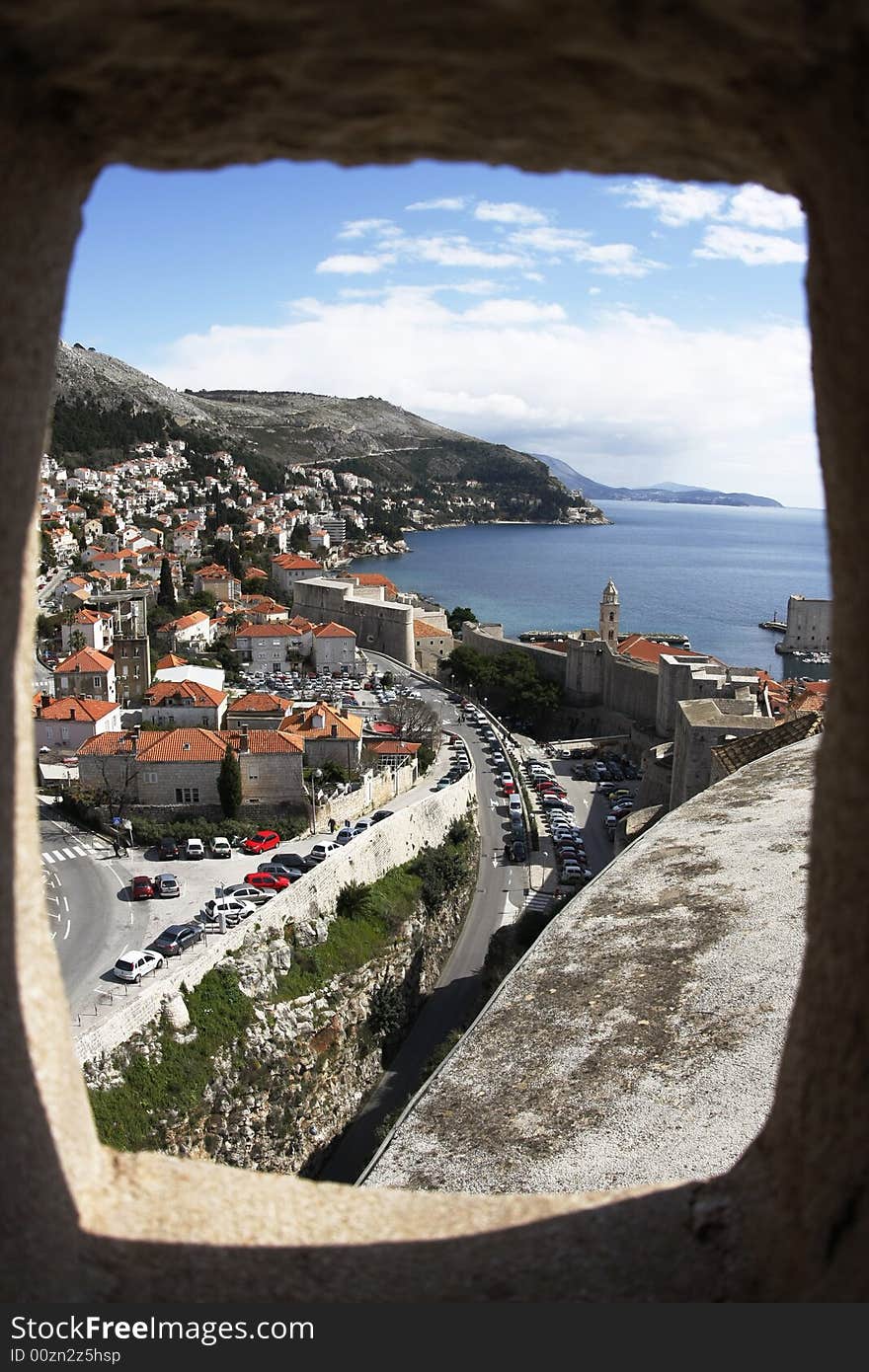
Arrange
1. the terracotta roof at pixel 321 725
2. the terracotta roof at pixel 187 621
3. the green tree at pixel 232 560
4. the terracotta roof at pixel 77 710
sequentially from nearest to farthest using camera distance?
the terracotta roof at pixel 321 725 < the terracotta roof at pixel 77 710 < the terracotta roof at pixel 187 621 < the green tree at pixel 232 560

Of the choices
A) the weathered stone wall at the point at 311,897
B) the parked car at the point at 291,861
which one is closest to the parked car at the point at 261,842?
the parked car at the point at 291,861

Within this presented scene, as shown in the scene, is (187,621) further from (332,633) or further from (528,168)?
(528,168)

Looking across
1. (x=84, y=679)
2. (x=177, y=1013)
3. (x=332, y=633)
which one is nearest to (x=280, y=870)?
(x=177, y=1013)

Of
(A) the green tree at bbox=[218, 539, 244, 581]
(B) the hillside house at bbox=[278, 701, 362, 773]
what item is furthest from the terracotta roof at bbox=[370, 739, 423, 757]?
(A) the green tree at bbox=[218, 539, 244, 581]

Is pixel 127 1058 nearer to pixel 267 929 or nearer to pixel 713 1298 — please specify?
pixel 267 929

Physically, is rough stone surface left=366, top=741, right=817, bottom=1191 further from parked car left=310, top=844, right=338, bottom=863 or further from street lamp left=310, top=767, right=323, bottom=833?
street lamp left=310, top=767, right=323, bottom=833

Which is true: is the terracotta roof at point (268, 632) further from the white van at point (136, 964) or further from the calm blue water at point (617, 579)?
the white van at point (136, 964)
